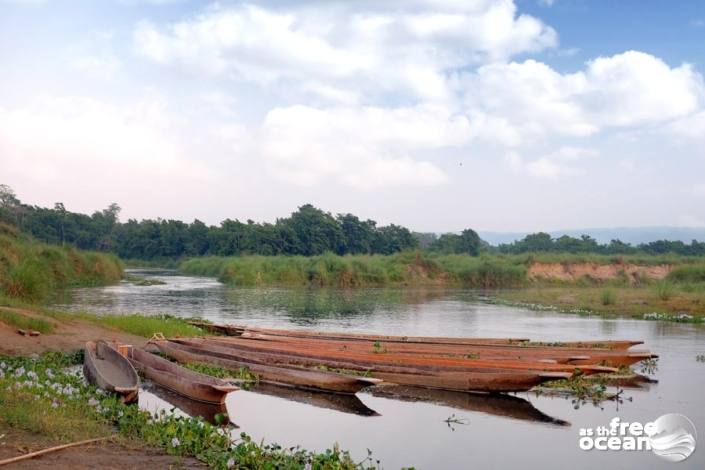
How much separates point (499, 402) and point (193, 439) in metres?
5.19

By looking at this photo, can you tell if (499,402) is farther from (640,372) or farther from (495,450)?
(640,372)

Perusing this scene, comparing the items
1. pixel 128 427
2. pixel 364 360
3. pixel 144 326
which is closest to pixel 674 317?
pixel 364 360

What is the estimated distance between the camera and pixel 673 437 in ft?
29.1

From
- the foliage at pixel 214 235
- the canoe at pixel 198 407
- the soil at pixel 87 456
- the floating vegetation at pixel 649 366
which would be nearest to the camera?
the soil at pixel 87 456

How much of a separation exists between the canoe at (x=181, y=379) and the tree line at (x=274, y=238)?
48.3m

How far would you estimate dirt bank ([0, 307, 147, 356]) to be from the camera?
1277cm

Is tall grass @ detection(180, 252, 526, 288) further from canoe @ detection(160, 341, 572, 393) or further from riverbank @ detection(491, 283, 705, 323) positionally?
canoe @ detection(160, 341, 572, 393)

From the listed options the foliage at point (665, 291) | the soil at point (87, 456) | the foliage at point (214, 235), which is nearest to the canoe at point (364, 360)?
the soil at point (87, 456)

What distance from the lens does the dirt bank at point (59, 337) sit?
503 inches

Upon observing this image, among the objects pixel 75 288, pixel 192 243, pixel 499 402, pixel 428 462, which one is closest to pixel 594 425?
pixel 499 402

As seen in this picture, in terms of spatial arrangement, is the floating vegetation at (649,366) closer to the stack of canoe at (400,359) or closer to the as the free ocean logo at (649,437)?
the stack of canoe at (400,359)

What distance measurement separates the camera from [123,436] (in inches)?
280

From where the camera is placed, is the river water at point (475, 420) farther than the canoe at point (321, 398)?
No

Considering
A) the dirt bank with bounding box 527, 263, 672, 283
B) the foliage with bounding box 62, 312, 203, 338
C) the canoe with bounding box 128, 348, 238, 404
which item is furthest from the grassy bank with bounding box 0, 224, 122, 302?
the dirt bank with bounding box 527, 263, 672, 283
